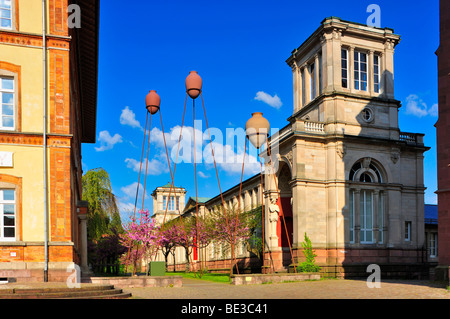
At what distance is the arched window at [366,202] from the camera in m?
33.1

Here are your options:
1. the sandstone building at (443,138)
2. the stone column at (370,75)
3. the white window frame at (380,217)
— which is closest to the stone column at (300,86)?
the stone column at (370,75)

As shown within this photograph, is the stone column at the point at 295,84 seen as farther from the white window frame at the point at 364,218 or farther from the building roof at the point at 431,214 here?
the building roof at the point at 431,214

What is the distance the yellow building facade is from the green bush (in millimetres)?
17161

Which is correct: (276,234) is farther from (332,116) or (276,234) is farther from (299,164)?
(332,116)

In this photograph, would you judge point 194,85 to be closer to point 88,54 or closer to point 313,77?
point 88,54

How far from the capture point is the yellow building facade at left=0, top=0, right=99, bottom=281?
17094 mm

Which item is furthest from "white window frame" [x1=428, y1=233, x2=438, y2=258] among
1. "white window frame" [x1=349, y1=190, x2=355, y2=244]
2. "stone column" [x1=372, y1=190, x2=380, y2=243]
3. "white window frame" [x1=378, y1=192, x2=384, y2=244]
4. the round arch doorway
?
the round arch doorway

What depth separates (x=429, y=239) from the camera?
147 ft

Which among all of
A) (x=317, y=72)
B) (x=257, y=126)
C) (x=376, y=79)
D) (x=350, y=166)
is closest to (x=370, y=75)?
(x=376, y=79)

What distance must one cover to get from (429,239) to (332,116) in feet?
62.7

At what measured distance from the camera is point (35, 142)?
1764 centimetres
